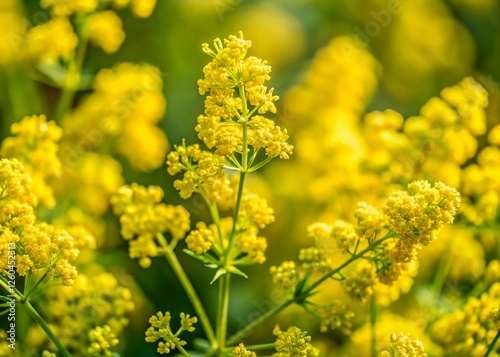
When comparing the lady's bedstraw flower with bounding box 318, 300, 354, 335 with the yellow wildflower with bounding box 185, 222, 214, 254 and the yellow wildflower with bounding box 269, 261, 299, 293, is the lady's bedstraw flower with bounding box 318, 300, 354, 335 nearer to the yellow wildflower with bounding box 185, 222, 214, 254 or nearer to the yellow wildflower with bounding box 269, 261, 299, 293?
the yellow wildflower with bounding box 269, 261, 299, 293

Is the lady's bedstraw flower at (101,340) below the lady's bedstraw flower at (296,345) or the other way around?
the other way around

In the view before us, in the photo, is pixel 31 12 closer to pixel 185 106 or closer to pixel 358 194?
pixel 185 106

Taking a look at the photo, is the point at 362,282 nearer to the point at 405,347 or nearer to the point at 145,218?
the point at 405,347

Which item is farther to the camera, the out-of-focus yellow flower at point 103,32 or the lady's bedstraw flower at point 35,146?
the out-of-focus yellow flower at point 103,32

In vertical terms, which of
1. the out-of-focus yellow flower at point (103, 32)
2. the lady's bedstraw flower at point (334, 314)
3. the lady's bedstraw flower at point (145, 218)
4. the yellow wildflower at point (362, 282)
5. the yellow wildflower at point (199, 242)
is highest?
the out-of-focus yellow flower at point (103, 32)

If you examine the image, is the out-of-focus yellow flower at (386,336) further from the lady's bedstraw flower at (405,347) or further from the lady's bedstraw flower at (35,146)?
the lady's bedstraw flower at (35,146)

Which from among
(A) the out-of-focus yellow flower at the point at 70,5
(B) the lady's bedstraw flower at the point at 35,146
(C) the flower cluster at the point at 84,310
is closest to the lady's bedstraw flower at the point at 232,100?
(C) the flower cluster at the point at 84,310

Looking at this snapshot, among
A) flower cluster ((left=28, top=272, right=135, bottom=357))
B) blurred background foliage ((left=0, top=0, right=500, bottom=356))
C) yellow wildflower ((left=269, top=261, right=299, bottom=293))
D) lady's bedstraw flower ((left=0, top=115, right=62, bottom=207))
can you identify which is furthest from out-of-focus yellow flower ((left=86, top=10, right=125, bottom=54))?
yellow wildflower ((left=269, top=261, right=299, bottom=293))

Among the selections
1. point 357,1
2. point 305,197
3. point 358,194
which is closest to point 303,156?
point 305,197
